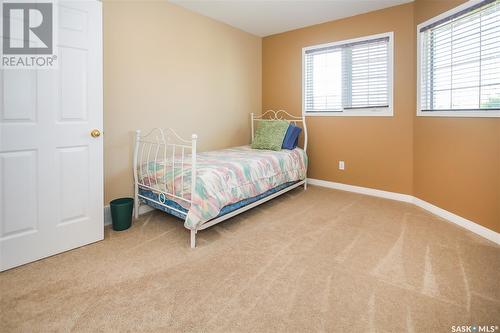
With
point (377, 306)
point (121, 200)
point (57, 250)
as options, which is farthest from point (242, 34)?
point (377, 306)

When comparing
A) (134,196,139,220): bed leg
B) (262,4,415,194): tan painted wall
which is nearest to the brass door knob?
(134,196,139,220): bed leg

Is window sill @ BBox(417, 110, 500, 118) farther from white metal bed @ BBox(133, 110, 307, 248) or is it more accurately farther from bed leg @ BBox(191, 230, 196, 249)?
bed leg @ BBox(191, 230, 196, 249)

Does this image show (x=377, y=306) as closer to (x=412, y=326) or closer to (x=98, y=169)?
(x=412, y=326)

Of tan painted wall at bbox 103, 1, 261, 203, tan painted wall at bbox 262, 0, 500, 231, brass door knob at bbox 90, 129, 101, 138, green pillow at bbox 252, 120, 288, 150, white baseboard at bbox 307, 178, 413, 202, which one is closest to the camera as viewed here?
brass door knob at bbox 90, 129, 101, 138

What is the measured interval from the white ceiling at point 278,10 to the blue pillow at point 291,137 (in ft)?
4.95

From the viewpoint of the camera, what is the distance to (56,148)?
212cm

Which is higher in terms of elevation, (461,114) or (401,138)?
(461,114)

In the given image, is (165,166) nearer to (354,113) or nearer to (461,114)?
(354,113)

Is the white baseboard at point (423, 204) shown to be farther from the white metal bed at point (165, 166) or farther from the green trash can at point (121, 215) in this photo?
the green trash can at point (121, 215)

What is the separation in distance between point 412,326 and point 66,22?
9.88ft

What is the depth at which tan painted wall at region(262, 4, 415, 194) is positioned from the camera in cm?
348

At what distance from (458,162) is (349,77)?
1.81 metres

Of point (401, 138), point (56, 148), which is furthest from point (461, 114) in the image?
point (56, 148)

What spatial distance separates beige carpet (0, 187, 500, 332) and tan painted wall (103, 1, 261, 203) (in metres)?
1.05
